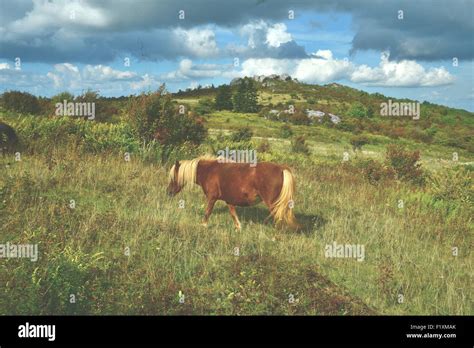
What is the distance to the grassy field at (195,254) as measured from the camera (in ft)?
22.0

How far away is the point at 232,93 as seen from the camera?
185 ft

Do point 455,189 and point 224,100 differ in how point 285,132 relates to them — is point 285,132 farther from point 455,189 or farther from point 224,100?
point 455,189

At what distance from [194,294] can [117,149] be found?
8.61 metres

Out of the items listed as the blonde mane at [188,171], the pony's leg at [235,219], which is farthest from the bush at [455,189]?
the blonde mane at [188,171]

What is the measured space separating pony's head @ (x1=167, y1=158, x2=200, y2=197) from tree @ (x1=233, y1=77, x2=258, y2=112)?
44.9 metres

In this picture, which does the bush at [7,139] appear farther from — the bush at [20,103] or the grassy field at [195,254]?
the bush at [20,103]

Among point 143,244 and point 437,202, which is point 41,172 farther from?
point 437,202

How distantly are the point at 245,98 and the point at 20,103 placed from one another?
35834 millimetres

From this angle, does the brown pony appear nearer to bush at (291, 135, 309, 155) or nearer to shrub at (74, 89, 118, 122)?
shrub at (74, 89, 118, 122)

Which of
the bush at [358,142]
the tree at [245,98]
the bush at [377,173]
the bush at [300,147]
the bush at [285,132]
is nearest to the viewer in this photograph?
the bush at [377,173]

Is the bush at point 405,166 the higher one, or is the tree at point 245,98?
the tree at point 245,98

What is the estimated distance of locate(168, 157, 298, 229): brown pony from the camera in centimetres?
872

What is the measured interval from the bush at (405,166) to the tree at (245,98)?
34405 mm
